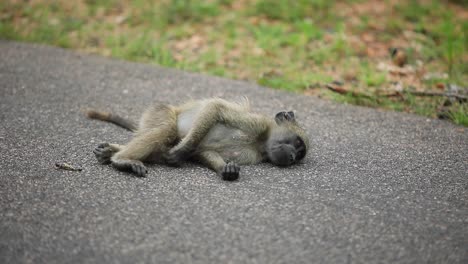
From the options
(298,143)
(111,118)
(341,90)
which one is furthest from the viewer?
(341,90)

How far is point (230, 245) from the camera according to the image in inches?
112

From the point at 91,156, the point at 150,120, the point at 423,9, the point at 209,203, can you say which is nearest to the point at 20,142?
the point at 91,156

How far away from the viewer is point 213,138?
4215 mm

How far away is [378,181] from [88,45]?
18.1 feet

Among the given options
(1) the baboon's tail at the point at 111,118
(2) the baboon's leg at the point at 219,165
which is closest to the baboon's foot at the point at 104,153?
(2) the baboon's leg at the point at 219,165

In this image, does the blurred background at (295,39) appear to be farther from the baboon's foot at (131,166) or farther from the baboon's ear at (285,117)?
the baboon's foot at (131,166)

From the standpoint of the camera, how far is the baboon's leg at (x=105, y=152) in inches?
153

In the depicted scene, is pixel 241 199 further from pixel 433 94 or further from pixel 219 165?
pixel 433 94

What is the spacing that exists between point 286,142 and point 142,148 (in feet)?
3.88

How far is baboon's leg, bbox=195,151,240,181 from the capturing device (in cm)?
372

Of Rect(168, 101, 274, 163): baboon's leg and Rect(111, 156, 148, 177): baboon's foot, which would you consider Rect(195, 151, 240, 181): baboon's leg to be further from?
Rect(111, 156, 148, 177): baboon's foot

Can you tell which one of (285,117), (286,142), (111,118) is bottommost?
(111,118)

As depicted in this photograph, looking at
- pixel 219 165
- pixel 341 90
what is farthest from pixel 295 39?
pixel 219 165

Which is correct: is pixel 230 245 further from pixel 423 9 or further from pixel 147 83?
pixel 423 9
